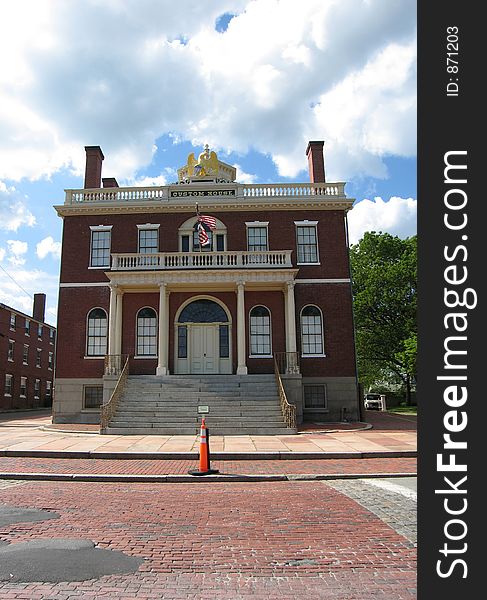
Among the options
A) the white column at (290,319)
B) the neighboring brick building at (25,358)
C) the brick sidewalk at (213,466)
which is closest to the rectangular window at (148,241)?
the white column at (290,319)

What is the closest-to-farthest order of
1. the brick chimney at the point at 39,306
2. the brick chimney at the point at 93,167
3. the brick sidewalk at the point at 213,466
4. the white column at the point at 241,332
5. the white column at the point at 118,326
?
the brick sidewalk at the point at 213,466 → the white column at the point at 241,332 → the white column at the point at 118,326 → the brick chimney at the point at 93,167 → the brick chimney at the point at 39,306

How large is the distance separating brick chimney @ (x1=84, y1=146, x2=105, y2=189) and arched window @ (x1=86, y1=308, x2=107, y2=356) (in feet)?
23.4

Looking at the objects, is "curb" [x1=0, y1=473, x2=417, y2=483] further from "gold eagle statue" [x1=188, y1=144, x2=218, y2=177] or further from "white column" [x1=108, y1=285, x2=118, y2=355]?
"gold eagle statue" [x1=188, y1=144, x2=218, y2=177]

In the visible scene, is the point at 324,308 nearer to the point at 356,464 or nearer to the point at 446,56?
the point at 356,464

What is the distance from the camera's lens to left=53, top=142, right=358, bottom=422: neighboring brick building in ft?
73.9

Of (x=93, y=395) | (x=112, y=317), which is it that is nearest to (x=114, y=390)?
(x=112, y=317)

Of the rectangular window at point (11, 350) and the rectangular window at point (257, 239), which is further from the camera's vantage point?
the rectangular window at point (11, 350)

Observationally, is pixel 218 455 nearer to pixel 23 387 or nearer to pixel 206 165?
pixel 206 165

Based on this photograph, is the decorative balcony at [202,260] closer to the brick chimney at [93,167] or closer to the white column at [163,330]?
the white column at [163,330]

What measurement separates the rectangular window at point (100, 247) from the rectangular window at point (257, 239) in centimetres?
696

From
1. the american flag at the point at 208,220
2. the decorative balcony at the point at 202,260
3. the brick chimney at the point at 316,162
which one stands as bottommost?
the decorative balcony at the point at 202,260

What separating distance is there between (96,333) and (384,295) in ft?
71.5

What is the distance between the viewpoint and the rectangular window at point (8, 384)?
42466mm

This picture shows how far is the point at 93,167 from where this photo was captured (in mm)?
26750
